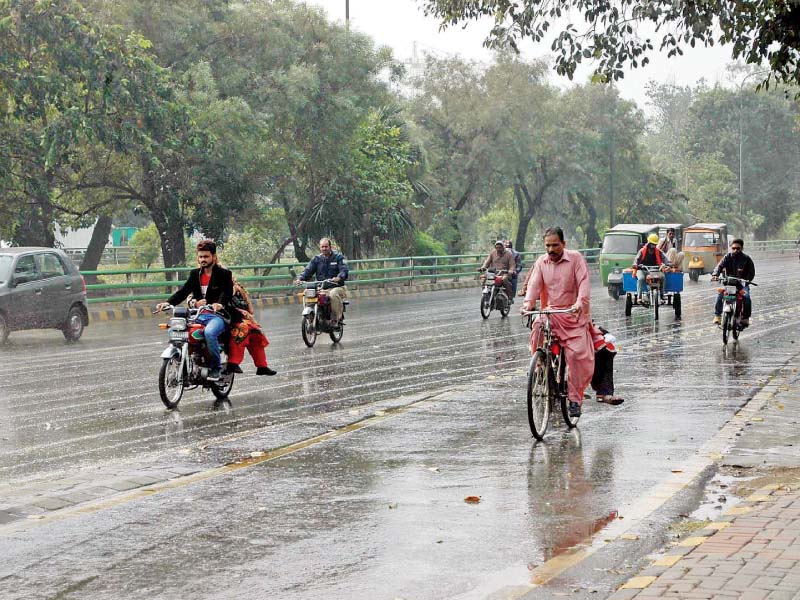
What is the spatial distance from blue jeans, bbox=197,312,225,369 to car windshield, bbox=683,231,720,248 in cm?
4272

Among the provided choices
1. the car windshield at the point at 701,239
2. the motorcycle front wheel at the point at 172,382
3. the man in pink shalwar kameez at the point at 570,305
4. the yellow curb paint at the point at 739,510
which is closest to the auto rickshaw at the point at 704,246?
the car windshield at the point at 701,239

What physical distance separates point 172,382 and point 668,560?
762 centimetres

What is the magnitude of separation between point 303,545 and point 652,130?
158 meters

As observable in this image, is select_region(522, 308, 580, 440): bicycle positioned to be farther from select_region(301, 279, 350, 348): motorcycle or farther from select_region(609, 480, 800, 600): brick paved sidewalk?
select_region(301, 279, 350, 348): motorcycle

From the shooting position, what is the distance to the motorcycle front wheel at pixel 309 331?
784 inches

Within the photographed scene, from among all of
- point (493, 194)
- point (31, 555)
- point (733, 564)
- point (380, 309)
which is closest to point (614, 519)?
point (733, 564)

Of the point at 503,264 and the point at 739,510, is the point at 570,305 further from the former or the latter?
the point at 503,264

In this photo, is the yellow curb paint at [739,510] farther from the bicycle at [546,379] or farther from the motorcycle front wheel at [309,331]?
the motorcycle front wheel at [309,331]

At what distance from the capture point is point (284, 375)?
51.2 feet

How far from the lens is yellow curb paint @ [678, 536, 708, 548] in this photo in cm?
633

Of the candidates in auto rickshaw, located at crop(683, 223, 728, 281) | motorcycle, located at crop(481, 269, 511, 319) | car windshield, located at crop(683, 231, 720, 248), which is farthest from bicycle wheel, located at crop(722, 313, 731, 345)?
car windshield, located at crop(683, 231, 720, 248)

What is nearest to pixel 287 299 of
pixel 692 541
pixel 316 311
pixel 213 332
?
pixel 316 311

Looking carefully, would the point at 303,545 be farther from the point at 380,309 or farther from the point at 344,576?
the point at 380,309

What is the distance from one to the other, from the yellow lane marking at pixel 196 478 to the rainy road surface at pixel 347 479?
0.03m
